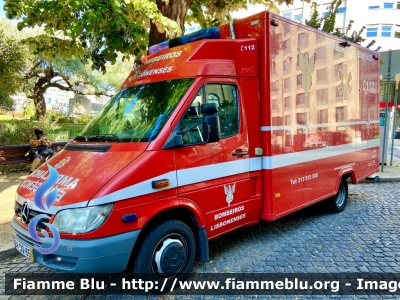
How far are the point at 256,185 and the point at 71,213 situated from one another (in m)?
2.47

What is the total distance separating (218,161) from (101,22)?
9.88ft

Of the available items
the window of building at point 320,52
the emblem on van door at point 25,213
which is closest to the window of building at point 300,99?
the window of building at point 320,52

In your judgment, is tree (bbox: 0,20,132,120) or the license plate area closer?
the license plate area

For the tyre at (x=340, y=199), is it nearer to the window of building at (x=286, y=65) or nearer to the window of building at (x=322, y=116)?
the window of building at (x=322, y=116)

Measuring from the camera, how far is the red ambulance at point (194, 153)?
300 cm

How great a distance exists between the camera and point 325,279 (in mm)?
3695

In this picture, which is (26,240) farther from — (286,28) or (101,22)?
(286,28)

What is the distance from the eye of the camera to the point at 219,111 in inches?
156

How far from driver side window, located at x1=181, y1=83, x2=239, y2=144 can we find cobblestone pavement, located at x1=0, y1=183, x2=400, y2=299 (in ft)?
5.62

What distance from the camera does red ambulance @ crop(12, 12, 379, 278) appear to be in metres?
3.00

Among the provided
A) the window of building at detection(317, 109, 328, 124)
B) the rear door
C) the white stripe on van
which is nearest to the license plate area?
the white stripe on van

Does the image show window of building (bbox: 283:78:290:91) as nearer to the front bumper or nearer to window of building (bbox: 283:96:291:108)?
window of building (bbox: 283:96:291:108)

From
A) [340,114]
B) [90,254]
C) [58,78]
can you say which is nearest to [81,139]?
[90,254]

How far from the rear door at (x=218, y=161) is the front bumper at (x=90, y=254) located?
0.83 meters
